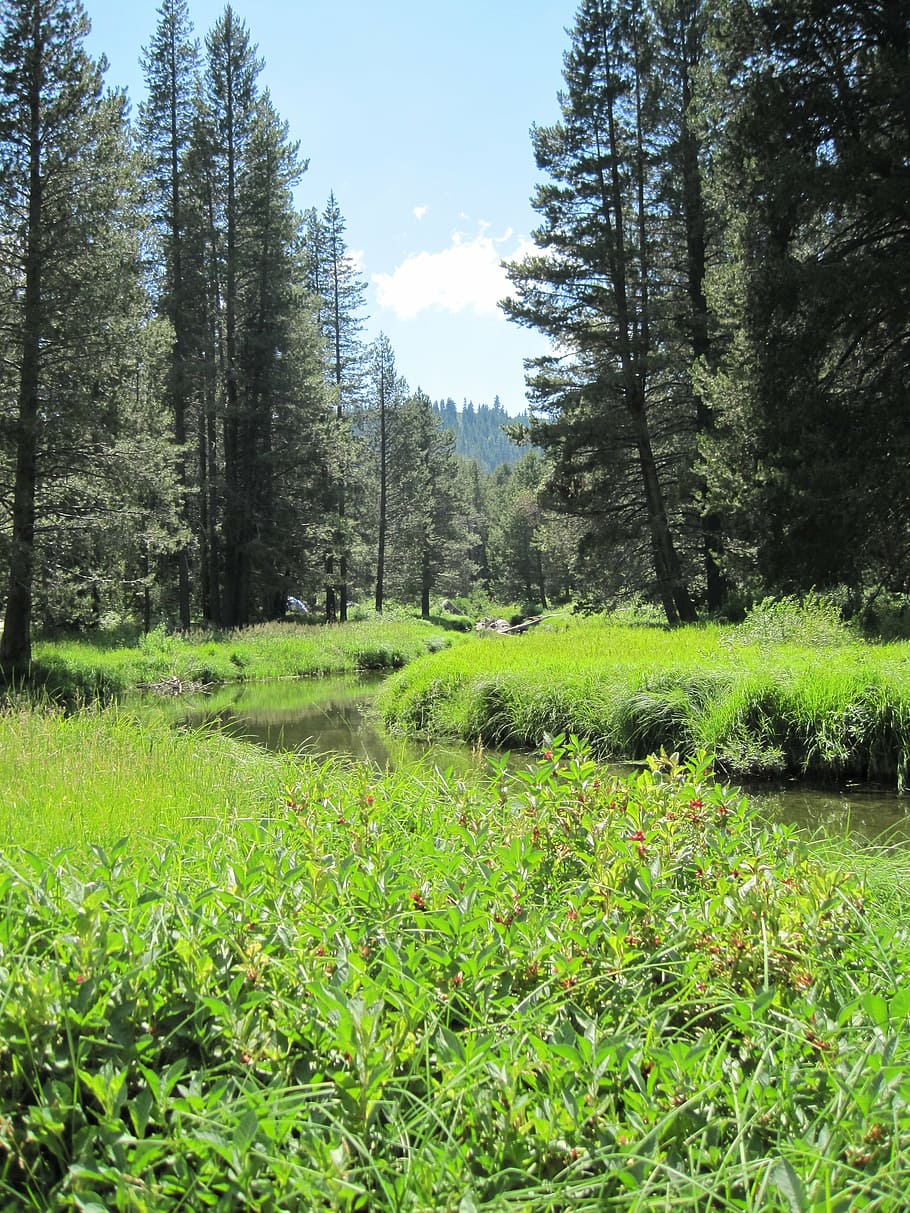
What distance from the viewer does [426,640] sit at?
23438 millimetres

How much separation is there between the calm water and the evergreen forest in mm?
3955

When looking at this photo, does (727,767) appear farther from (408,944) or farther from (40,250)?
(40,250)

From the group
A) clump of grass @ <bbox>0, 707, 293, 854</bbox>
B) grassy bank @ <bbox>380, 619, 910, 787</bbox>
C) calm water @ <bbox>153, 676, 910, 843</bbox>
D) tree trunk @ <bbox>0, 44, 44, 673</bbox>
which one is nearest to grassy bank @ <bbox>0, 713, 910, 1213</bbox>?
clump of grass @ <bbox>0, 707, 293, 854</bbox>

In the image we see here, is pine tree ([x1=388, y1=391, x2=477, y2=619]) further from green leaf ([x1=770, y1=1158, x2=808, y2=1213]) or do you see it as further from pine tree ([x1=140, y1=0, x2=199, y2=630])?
green leaf ([x1=770, y1=1158, x2=808, y2=1213])

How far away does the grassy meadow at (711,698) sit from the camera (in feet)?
22.5

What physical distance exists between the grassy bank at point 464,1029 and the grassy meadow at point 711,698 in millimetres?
4687

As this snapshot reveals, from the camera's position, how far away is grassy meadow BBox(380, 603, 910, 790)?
6.87 m

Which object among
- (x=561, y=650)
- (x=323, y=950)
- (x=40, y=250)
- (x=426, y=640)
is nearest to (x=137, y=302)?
(x=40, y=250)

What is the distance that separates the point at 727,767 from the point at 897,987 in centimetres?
Answer: 557

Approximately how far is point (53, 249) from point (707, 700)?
533 inches

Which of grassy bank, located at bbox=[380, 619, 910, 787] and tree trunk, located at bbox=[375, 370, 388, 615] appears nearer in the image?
grassy bank, located at bbox=[380, 619, 910, 787]

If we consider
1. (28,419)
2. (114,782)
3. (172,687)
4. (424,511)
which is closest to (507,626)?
(424,511)

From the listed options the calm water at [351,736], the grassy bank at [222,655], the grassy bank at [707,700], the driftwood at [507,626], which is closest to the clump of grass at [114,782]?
the calm water at [351,736]

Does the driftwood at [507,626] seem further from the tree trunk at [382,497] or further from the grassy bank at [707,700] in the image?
the grassy bank at [707,700]
